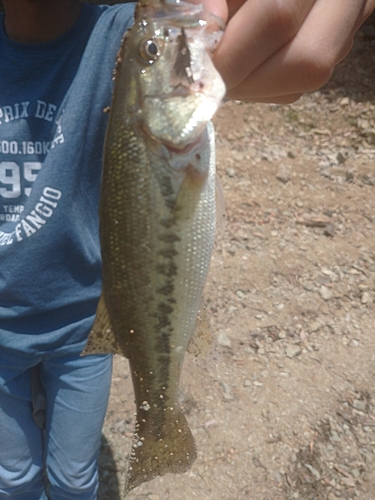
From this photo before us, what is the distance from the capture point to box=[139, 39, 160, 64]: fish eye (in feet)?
3.49

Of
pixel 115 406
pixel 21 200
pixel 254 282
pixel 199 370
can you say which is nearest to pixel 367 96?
pixel 254 282

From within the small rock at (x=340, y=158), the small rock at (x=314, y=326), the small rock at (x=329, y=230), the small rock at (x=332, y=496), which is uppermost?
the small rock at (x=340, y=158)

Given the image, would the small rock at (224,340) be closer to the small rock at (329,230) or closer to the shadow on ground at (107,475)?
the shadow on ground at (107,475)

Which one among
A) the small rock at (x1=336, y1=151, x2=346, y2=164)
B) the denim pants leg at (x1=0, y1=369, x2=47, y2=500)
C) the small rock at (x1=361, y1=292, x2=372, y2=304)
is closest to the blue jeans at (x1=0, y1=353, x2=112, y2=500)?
the denim pants leg at (x1=0, y1=369, x2=47, y2=500)

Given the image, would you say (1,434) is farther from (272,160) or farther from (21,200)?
(272,160)

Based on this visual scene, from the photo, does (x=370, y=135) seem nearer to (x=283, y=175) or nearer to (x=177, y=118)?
(x=283, y=175)

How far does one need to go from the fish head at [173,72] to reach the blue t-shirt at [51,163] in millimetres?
552

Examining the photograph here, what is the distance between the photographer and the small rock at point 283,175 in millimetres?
4763

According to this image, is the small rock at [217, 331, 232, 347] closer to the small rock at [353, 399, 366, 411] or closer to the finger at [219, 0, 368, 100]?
the small rock at [353, 399, 366, 411]

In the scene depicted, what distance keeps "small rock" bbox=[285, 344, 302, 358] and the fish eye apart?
8.26 feet

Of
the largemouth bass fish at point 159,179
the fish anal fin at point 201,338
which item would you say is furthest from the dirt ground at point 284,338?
the largemouth bass fish at point 159,179

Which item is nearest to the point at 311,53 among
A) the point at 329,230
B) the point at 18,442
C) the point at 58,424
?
the point at 58,424

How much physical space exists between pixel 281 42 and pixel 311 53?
0.08 meters

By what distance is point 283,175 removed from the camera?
4.79 m
